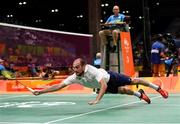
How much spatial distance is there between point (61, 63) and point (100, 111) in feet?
51.6

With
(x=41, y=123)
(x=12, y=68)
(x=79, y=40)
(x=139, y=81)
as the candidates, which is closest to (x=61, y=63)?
(x=79, y=40)

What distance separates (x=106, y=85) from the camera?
8969 mm

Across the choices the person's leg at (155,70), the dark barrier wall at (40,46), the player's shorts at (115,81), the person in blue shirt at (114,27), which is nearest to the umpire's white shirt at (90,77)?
the player's shorts at (115,81)

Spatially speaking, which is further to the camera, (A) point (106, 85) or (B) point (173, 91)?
(B) point (173, 91)

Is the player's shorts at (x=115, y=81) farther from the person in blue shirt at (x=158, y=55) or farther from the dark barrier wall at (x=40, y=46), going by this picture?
the dark barrier wall at (x=40, y=46)

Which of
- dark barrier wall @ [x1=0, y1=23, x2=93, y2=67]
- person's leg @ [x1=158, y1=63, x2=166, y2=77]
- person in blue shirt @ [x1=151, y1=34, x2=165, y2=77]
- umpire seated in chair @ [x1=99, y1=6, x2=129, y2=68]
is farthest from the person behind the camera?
dark barrier wall @ [x1=0, y1=23, x2=93, y2=67]

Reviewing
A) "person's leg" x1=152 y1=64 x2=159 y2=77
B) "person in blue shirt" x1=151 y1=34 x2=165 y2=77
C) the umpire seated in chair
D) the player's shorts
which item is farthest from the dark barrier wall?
the player's shorts

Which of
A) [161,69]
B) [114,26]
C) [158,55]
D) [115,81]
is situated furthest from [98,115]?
[161,69]

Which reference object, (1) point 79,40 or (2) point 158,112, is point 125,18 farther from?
(1) point 79,40

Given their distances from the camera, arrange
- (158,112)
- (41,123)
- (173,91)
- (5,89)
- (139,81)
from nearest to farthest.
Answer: (41,123)
(158,112)
(139,81)
(173,91)
(5,89)

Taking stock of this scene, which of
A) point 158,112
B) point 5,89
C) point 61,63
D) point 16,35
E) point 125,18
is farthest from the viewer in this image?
point 61,63

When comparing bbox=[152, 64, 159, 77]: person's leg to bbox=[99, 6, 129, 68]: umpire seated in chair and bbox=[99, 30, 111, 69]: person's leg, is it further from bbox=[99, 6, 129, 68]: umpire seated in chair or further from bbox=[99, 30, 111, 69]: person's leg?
bbox=[99, 6, 129, 68]: umpire seated in chair

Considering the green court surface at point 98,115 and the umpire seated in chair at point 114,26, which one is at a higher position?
the umpire seated in chair at point 114,26

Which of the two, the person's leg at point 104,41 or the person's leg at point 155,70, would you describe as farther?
the person's leg at point 155,70
